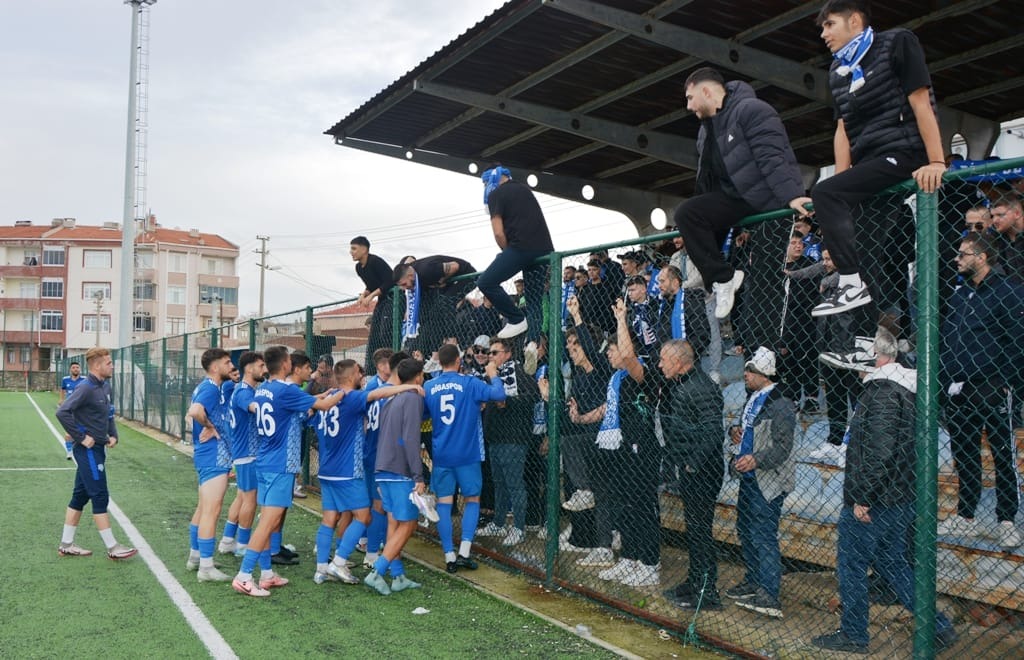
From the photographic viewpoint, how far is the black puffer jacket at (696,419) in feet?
18.8

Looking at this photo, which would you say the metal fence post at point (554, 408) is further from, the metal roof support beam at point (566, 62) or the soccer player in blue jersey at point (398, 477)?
the metal roof support beam at point (566, 62)

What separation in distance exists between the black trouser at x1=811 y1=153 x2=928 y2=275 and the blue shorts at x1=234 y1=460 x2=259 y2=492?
5199 mm

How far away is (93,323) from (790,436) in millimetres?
79129

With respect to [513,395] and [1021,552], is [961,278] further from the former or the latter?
[513,395]

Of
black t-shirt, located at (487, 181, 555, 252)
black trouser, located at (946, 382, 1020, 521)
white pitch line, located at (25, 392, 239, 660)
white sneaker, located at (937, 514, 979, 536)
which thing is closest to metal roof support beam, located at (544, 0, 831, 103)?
black t-shirt, located at (487, 181, 555, 252)

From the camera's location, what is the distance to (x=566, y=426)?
716 cm

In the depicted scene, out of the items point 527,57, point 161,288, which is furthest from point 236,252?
point 527,57

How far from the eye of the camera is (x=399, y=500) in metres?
6.79

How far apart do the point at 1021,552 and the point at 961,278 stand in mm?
1704

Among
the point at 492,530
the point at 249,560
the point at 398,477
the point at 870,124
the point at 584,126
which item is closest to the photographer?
the point at 870,124

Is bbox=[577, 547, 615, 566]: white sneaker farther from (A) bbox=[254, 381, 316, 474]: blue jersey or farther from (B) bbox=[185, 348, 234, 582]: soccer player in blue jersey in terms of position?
(B) bbox=[185, 348, 234, 582]: soccer player in blue jersey

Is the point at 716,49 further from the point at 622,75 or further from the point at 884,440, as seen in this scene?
the point at 884,440

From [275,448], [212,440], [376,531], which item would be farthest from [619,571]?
[212,440]

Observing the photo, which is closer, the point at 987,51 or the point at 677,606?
the point at 677,606
